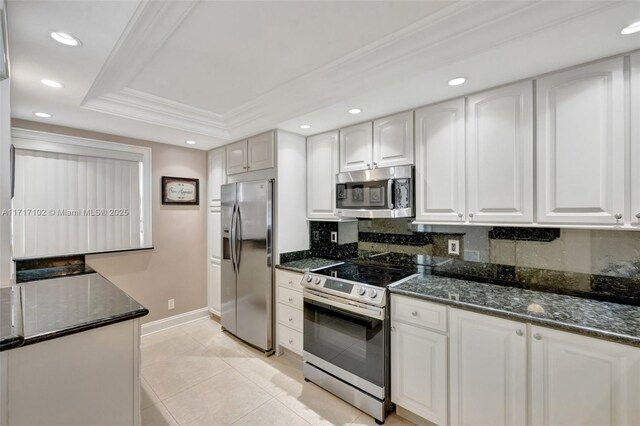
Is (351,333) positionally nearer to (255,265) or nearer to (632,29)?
(255,265)

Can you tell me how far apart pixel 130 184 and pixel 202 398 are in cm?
237

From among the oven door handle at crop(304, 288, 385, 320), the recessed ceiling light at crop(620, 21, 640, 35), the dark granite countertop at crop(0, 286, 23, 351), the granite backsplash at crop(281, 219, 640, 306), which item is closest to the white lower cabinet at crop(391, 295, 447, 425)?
the oven door handle at crop(304, 288, 385, 320)

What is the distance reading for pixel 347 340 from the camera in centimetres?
218

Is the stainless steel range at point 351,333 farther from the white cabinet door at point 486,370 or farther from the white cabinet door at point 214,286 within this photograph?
the white cabinet door at point 214,286

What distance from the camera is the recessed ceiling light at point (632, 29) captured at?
1.28 m

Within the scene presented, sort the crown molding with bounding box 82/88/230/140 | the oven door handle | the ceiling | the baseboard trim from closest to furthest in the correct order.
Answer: the ceiling, the oven door handle, the crown molding with bounding box 82/88/230/140, the baseboard trim

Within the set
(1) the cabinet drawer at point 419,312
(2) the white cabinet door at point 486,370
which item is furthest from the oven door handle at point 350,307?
(2) the white cabinet door at point 486,370

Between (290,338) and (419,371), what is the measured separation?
1.29 meters

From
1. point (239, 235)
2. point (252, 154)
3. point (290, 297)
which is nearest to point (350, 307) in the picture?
point (290, 297)

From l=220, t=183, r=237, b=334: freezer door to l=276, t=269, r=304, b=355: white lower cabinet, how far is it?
0.63 metres

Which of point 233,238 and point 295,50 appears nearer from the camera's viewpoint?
point 295,50

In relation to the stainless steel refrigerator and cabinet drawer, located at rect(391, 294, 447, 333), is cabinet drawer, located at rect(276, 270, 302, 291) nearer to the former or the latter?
the stainless steel refrigerator

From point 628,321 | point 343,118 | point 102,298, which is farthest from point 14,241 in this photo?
point 628,321

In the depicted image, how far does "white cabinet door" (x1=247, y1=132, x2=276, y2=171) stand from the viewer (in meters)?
2.90
